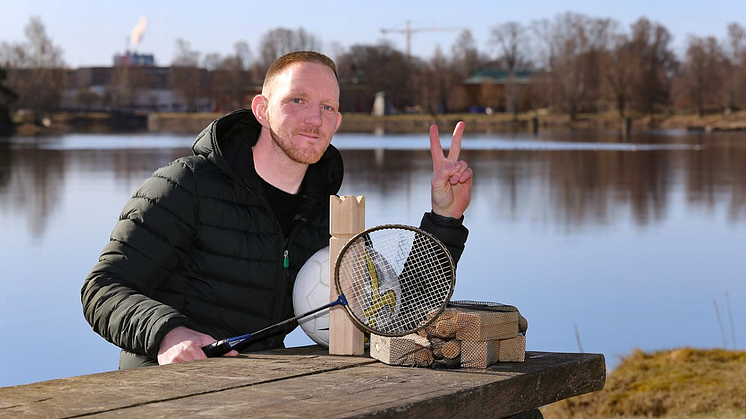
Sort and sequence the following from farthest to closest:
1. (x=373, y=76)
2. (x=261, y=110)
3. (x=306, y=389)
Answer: (x=373, y=76), (x=261, y=110), (x=306, y=389)

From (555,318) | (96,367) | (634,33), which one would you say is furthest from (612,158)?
(634,33)

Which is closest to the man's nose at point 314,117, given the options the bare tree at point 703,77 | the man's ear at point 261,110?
the man's ear at point 261,110

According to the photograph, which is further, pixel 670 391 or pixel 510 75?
pixel 510 75

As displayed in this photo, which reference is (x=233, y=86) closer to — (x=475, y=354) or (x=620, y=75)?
(x=620, y=75)

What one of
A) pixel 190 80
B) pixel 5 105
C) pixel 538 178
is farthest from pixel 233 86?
pixel 538 178

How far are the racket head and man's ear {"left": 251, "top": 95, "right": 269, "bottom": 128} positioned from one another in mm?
920

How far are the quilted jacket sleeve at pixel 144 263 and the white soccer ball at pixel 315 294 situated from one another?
1.39ft

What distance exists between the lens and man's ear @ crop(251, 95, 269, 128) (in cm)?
433

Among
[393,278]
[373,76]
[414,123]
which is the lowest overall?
[414,123]

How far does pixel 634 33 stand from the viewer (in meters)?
130

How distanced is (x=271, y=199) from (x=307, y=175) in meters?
0.20

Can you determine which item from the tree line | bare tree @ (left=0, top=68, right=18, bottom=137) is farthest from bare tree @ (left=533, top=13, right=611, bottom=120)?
bare tree @ (left=0, top=68, right=18, bottom=137)

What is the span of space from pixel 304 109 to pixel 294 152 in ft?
0.66

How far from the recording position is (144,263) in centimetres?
401
